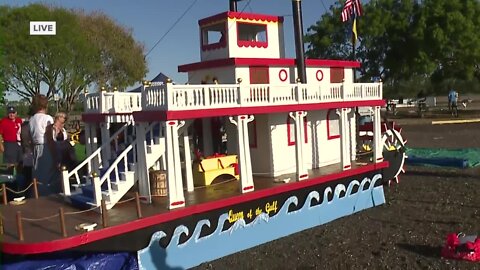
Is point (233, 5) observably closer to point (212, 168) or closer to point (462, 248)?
point (212, 168)

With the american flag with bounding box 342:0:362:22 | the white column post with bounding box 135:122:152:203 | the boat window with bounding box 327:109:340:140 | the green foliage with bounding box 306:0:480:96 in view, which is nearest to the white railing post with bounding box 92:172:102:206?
the white column post with bounding box 135:122:152:203

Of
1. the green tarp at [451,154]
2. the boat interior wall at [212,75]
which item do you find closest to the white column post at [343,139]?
the boat interior wall at [212,75]

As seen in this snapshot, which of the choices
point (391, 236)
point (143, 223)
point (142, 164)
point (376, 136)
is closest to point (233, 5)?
point (376, 136)

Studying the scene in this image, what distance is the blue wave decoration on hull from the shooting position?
849 centimetres

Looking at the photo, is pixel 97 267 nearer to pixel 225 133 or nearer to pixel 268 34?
pixel 225 133

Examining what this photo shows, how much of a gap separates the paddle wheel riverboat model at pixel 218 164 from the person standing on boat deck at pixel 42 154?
46 centimetres

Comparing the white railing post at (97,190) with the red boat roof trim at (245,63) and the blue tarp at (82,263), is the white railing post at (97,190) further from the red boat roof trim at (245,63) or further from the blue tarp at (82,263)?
the red boat roof trim at (245,63)

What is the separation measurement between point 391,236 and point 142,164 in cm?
508

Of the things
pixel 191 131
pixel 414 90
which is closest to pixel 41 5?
pixel 191 131

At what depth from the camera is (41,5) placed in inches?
1633

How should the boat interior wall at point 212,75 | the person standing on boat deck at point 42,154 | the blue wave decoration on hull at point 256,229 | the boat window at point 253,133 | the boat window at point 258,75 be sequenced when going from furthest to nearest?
1. the boat window at point 253,133
2. the boat window at point 258,75
3. the boat interior wall at point 212,75
4. the person standing on boat deck at point 42,154
5. the blue wave decoration on hull at point 256,229

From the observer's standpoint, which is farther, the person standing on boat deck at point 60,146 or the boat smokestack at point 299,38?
the boat smokestack at point 299,38

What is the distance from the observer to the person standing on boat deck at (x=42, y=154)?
10.0 m

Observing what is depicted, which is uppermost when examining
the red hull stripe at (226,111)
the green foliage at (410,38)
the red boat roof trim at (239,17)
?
the green foliage at (410,38)
